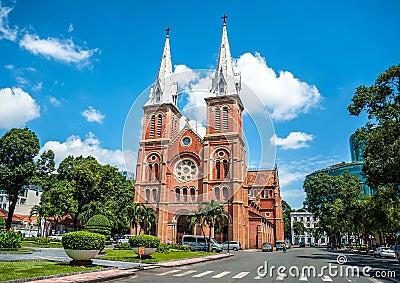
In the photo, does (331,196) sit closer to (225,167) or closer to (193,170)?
(225,167)

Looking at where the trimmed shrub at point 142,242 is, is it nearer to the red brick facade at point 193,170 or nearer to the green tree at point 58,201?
the green tree at point 58,201

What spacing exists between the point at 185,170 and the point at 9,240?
3296 centimetres

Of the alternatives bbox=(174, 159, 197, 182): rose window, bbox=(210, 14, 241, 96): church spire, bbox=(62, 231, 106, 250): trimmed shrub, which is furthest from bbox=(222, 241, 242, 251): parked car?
bbox=(62, 231, 106, 250): trimmed shrub

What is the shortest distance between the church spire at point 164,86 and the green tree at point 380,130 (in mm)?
36998

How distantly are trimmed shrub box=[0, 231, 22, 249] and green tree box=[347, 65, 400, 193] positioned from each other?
24521 millimetres

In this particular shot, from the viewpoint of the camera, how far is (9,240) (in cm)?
2128

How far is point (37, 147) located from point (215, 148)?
25187 mm

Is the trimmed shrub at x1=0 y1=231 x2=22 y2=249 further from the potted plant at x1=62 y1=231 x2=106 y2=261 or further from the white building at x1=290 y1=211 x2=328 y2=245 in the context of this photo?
the white building at x1=290 y1=211 x2=328 y2=245

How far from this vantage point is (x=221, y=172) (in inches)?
1982

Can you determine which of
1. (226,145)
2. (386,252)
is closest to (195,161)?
(226,145)

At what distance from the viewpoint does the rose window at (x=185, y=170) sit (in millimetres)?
52062

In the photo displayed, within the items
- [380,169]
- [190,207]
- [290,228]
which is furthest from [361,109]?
[290,228]

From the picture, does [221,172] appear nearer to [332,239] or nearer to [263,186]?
[263,186]

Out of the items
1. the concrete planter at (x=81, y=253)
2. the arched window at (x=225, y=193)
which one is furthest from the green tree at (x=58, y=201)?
the concrete planter at (x=81, y=253)
